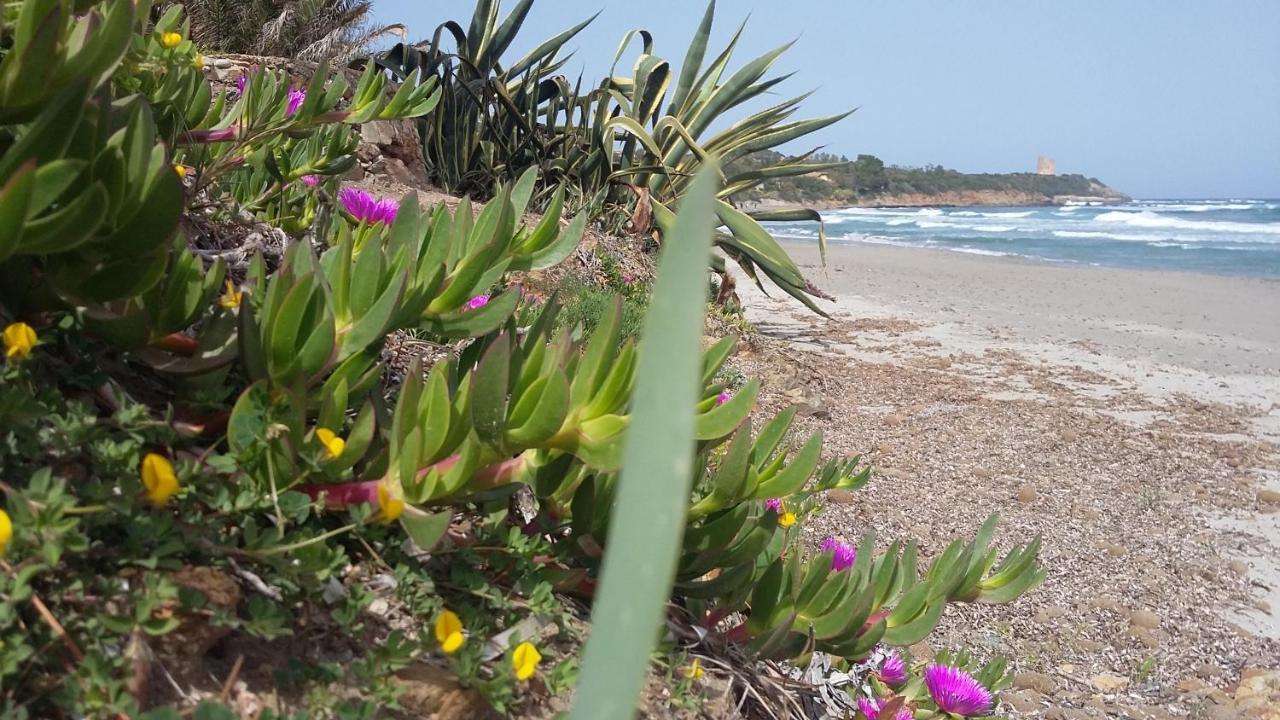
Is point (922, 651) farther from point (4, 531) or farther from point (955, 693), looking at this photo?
point (4, 531)

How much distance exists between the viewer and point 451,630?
2.73 ft

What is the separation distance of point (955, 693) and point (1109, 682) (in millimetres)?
1430

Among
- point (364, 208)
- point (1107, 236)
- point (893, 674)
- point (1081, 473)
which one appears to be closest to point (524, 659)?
point (893, 674)

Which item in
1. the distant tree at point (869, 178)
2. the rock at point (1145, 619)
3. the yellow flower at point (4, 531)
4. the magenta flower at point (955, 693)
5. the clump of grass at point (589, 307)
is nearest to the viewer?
the yellow flower at point (4, 531)

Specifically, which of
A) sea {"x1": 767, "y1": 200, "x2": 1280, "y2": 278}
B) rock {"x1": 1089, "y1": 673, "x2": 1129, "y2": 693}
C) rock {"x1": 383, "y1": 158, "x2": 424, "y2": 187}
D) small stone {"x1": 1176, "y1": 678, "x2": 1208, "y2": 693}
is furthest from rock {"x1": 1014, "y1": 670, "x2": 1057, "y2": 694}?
sea {"x1": 767, "y1": 200, "x2": 1280, "y2": 278}

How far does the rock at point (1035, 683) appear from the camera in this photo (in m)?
2.41

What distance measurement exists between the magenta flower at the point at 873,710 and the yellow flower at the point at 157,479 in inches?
36.4

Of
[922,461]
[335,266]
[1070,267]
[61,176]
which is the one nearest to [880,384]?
[922,461]

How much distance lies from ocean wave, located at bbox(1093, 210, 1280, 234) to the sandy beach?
62.0 ft

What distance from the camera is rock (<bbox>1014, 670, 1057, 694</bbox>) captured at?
2.41 m

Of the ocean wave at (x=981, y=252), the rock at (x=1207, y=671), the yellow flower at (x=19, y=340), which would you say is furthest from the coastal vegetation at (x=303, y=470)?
the ocean wave at (x=981, y=252)

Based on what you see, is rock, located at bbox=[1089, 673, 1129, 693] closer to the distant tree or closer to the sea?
the sea

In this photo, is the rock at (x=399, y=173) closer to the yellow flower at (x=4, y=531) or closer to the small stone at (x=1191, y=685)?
the small stone at (x=1191, y=685)

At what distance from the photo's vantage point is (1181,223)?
28.4 meters
